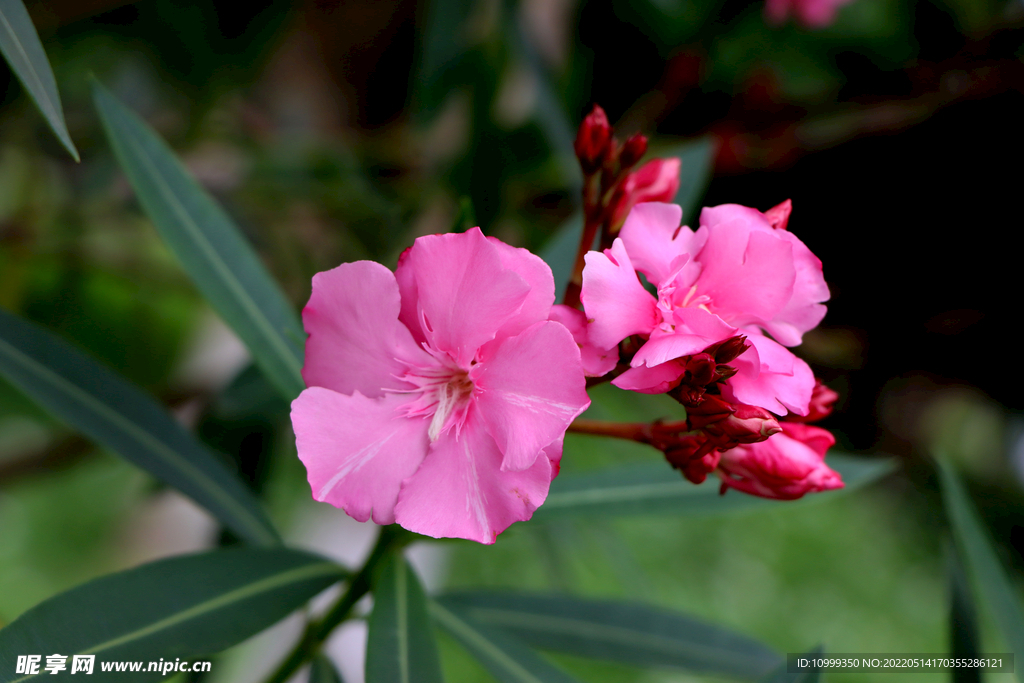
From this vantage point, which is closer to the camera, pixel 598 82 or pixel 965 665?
pixel 965 665

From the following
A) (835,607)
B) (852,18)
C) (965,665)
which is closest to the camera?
(965,665)

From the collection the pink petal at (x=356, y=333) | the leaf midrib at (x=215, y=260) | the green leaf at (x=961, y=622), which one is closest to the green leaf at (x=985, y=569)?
the green leaf at (x=961, y=622)

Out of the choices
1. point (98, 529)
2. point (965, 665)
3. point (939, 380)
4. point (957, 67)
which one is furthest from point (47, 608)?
point (939, 380)

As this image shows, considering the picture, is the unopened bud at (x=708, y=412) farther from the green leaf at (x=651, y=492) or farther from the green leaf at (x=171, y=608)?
the green leaf at (x=171, y=608)

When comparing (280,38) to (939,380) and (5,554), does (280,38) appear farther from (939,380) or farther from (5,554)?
(939,380)

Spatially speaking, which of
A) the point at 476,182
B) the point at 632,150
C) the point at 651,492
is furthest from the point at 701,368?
the point at 476,182

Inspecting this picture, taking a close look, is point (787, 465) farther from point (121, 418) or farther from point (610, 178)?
point (121, 418)

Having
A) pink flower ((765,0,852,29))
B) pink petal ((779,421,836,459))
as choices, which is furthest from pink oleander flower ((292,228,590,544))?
pink flower ((765,0,852,29))
